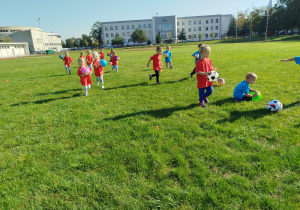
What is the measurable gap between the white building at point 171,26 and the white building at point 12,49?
→ 5312 centimetres

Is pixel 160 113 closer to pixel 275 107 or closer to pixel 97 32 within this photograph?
pixel 275 107

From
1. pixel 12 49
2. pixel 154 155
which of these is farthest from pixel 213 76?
pixel 12 49

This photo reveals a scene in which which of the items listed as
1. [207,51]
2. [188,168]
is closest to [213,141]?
[188,168]

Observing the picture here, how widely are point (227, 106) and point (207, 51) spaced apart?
1890mm

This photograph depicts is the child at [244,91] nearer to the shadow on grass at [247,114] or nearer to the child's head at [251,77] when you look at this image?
the child's head at [251,77]

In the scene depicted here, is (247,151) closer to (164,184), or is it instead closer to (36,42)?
(164,184)

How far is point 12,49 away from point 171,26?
81901 mm

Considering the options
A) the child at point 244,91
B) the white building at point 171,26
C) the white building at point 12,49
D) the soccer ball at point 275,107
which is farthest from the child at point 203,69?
the white building at point 171,26

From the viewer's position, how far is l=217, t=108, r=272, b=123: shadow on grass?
5.13 metres

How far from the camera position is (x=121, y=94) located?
841 cm

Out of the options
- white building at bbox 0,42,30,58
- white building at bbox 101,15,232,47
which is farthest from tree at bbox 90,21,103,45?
white building at bbox 0,42,30,58

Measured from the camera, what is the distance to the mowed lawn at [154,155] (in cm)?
282

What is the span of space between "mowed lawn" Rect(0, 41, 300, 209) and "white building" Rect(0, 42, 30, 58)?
2721 inches

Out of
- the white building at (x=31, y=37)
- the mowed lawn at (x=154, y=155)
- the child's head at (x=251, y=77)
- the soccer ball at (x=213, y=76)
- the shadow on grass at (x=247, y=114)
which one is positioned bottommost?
the mowed lawn at (x=154, y=155)
